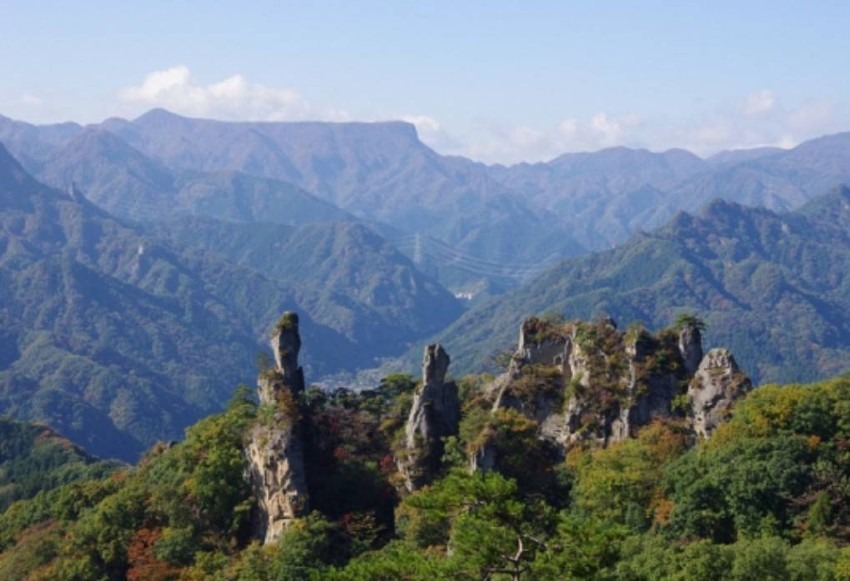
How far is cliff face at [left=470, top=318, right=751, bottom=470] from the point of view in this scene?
5231cm

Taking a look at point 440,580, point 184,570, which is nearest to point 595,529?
point 440,580

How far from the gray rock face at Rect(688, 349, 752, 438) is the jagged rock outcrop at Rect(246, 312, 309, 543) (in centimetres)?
1923

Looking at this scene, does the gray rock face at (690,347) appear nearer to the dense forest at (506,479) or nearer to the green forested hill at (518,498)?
the dense forest at (506,479)

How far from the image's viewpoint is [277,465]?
4800 cm

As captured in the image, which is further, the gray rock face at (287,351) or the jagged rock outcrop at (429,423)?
the gray rock face at (287,351)

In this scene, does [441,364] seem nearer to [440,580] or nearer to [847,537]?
[847,537]

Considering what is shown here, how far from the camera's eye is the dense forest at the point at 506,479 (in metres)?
39.6

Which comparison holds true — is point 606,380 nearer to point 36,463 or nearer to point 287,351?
point 287,351

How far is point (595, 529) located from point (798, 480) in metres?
18.0

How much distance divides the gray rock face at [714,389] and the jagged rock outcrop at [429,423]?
11.8 m

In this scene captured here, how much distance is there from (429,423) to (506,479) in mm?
17421

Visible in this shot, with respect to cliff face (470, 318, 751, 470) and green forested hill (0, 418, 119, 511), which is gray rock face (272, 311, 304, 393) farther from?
green forested hill (0, 418, 119, 511)

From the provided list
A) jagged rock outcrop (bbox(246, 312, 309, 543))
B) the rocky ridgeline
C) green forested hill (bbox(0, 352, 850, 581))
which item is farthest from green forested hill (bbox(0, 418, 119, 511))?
the rocky ridgeline

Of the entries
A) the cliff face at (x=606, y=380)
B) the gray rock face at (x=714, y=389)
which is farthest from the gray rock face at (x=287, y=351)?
the gray rock face at (x=714, y=389)
